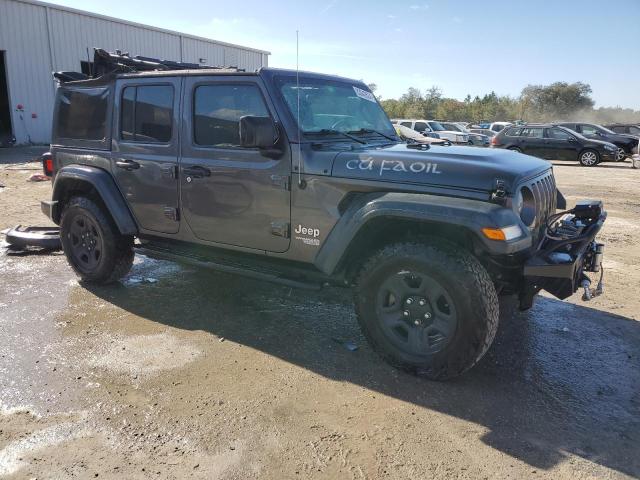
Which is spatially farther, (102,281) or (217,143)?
(102,281)

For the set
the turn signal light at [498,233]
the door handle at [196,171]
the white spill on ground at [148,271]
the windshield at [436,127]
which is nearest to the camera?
the turn signal light at [498,233]

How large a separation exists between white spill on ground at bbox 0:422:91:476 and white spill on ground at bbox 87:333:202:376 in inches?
24.4

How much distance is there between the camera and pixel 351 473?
2439mm

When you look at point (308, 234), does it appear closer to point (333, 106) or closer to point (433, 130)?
point (333, 106)

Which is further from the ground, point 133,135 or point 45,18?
point 45,18

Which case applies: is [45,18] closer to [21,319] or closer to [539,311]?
[21,319]

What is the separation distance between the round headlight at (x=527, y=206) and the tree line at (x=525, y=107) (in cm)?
6034

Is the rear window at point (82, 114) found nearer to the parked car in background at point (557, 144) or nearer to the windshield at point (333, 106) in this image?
the windshield at point (333, 106)

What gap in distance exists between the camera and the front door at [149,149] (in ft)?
13.9

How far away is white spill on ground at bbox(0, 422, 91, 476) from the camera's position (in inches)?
97.6

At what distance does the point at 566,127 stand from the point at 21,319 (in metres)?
20.6

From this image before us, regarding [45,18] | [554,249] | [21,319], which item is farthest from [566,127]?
[45,18]

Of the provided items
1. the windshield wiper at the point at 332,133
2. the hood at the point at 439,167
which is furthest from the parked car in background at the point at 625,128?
the windshield wiper at the point at 332,133

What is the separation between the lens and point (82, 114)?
16.0ft
